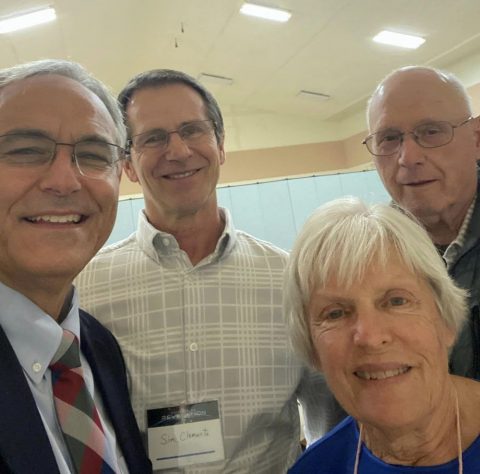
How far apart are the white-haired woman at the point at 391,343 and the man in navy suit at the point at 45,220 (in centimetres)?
54

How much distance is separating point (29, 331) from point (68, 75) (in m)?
0.62

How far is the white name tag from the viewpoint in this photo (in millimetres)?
1455

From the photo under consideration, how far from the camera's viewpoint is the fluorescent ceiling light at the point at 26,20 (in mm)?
4449

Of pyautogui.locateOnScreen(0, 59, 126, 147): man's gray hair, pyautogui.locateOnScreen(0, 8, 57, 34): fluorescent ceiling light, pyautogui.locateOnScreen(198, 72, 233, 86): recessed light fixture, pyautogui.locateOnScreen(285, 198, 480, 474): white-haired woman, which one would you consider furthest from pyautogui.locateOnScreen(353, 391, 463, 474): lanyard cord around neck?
pyautogui.locateOnScreen(198, 72, 233, 86): recessed light fixture

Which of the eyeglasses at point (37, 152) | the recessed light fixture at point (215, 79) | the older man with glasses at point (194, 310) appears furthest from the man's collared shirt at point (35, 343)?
the recessed light fixture at point (215, 79)

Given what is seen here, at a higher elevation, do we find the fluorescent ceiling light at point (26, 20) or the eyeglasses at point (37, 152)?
the fluorescent ceiling light at point (26, 20)

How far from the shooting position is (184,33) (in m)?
5.80

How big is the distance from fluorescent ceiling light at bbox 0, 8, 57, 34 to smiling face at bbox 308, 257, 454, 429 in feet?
14.4

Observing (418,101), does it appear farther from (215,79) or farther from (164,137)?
(215,79)

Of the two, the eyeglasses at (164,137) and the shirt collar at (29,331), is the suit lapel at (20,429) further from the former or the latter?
the eyeglasses at (164,137)

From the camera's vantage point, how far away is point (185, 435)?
1464 mm

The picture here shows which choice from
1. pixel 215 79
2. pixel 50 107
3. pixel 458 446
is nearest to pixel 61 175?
pixel 50 107

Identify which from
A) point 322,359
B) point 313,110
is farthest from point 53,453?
point 313,110

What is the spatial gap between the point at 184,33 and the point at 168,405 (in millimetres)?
5151
